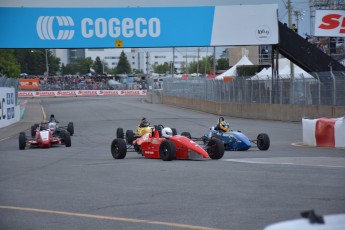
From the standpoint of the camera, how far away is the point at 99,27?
32.1 m

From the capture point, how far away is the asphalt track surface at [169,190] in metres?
8.49

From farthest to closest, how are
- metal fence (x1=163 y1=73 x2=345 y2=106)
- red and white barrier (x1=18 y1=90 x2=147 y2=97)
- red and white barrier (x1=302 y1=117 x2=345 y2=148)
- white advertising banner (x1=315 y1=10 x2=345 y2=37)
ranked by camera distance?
red and white barrier (x1=18 y1=90 x2=147 y2=97), metal fence (x1=163 y1=73 x2=345 y2=106), white advertising banner (x1=315 y1=10 x2=345 y2=37), red and white barrier (x1=302 y1=117 x2=345 y2=148)

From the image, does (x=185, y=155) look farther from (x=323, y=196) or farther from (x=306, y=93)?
(x=306, y=93)

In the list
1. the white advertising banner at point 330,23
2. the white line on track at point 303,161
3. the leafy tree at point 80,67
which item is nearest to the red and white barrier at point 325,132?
the white line on track at point 303,161

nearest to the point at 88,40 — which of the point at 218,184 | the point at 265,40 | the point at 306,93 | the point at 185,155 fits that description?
the point at 265,40

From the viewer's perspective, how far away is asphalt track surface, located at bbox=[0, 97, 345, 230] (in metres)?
8.49

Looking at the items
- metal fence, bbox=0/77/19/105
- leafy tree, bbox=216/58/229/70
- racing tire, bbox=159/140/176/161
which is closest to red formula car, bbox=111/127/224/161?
racing tire, bbox=159/140/176/161

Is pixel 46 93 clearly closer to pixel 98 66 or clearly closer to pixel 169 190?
pixel 169 190

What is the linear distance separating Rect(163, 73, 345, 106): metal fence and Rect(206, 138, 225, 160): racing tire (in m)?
16.0

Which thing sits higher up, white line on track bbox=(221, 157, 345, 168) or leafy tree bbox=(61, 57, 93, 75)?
leafy tree bbox=(61, 57, 93, 75)

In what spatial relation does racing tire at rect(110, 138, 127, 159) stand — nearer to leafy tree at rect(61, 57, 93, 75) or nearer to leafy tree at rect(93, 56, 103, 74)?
leafy tree at rect(61, 57, 93, 75)

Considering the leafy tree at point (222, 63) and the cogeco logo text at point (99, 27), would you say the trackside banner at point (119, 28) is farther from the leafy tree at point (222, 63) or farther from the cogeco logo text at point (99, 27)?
the leafy tree at point (222, 63)

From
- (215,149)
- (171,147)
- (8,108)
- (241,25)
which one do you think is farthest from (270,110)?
(171,147)

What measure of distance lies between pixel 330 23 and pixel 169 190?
64.6ft
